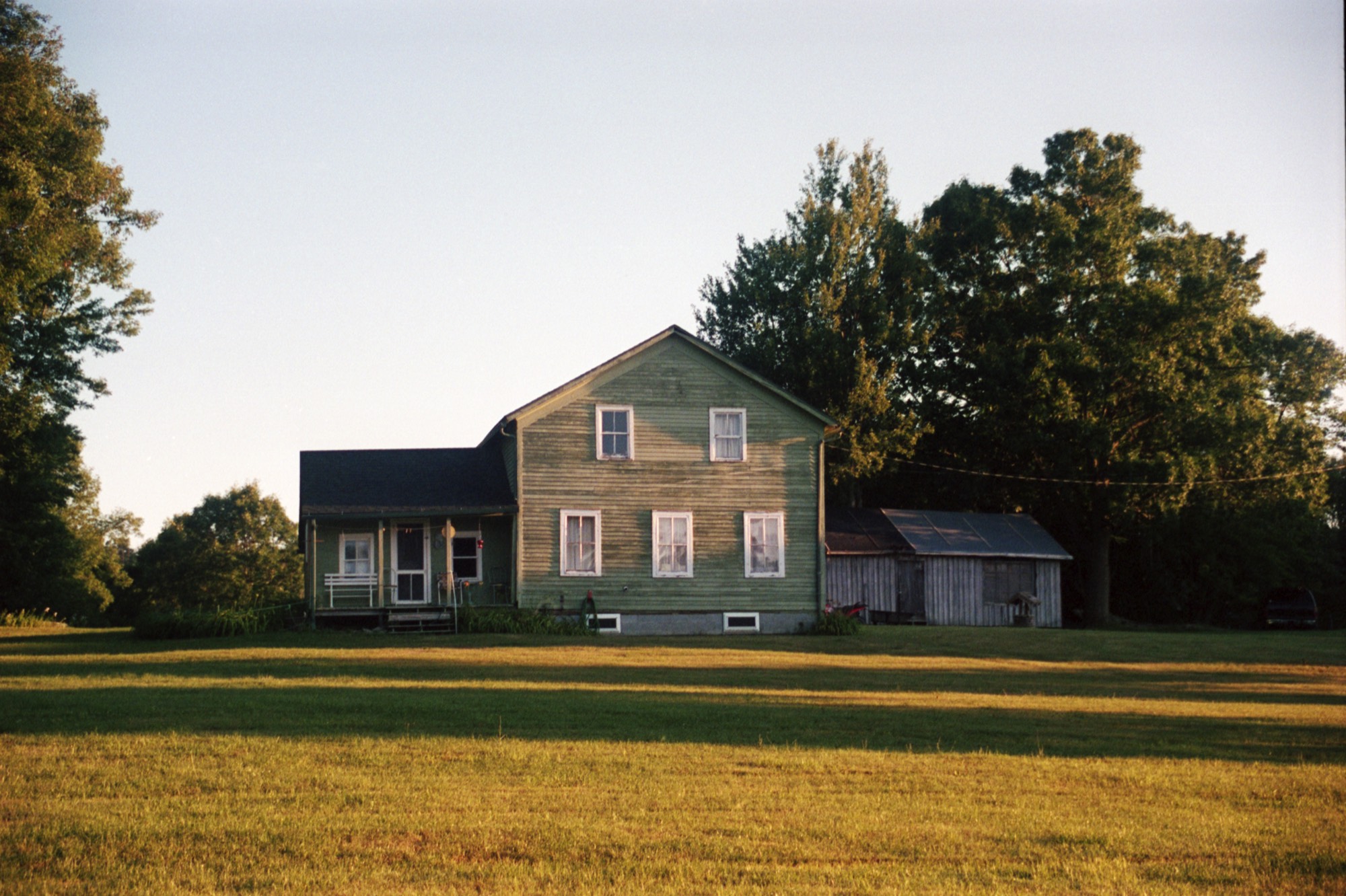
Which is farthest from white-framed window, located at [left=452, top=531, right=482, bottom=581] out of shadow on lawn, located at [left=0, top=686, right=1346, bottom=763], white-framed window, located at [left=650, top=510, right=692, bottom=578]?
shadow on lawn, located at [left=0, top=686, right=1346, bottom=763]

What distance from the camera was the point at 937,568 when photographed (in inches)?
1777

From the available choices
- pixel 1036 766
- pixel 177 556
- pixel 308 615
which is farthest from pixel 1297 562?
pixel 177 556

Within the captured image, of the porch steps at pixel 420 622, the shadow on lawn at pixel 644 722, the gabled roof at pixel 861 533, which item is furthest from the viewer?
the gabled roof at pixel 861 533

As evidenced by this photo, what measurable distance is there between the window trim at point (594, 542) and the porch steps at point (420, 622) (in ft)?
10.9

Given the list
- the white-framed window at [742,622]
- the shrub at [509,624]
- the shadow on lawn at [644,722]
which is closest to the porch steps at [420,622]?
the shrub at [509,624]

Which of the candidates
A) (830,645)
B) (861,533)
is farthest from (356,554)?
(861,533)

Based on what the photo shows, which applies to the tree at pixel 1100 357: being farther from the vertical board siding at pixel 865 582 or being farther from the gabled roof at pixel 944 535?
the vertical board siding at pixel 865 582

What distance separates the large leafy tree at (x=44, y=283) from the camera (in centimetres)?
2812

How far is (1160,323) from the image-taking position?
157ft

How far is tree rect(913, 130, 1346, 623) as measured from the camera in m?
47.6

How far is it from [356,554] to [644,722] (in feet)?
65.5

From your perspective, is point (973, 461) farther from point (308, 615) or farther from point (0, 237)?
point (0, 237)

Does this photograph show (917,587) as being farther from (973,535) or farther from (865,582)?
(973,535)

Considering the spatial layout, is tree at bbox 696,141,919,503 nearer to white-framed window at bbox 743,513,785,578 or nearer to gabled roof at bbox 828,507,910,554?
gabled roof at bbox 828,507,910,554
